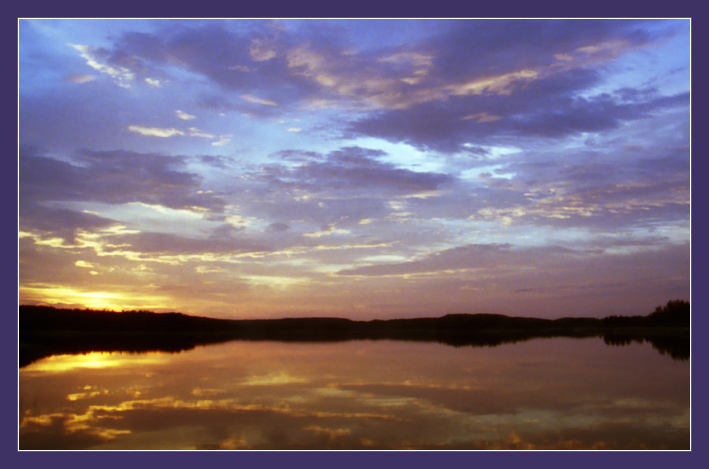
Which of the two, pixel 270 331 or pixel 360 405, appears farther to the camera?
pixel 270 331

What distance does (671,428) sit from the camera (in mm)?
9688

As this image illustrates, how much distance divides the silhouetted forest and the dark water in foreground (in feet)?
21.2

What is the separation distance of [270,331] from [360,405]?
38986 millimetres

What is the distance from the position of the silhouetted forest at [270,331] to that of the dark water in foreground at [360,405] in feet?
21.2

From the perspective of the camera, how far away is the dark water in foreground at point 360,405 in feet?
30.1

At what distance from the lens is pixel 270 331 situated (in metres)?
49.4

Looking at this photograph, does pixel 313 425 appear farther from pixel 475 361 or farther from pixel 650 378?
pixel 475 361

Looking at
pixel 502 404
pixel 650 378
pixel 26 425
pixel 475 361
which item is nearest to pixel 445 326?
pixel 475 361

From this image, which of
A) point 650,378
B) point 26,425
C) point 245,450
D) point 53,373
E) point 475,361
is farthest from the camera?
point 475,361

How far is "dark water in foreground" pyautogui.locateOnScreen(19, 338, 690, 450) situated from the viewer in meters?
9.17

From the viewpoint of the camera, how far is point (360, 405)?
11.4 meters

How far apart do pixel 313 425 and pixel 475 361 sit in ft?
36.2

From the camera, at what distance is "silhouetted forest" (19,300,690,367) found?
88.2 feet

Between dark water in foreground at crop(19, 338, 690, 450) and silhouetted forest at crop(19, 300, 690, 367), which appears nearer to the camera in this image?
dark water in foreground at crop(19, 338, 690, 450)
